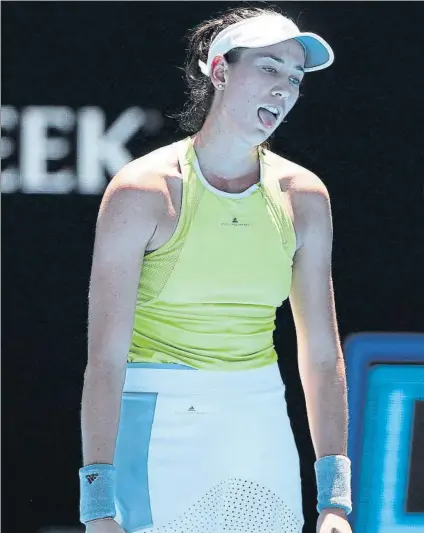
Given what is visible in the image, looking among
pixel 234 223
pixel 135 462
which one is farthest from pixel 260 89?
pixel 135 462

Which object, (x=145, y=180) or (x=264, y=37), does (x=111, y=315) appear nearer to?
(x=145, y=180)

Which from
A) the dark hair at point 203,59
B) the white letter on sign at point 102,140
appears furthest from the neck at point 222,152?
the white letter on sign at point 102,140

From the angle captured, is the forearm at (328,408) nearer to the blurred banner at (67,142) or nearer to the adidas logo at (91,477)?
the adidas logo at (91,477)

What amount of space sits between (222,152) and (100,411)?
579mm

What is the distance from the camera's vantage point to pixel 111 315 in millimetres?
2227

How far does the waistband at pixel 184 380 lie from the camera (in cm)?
231

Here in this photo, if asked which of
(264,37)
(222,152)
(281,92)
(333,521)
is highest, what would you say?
(264,37)

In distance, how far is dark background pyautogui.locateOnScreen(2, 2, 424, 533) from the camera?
3.27 metres

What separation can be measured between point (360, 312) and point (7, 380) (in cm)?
101

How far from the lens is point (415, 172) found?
3305mm

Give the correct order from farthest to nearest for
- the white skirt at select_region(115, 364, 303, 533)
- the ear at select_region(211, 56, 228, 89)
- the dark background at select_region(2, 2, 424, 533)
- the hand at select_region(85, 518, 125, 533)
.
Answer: the dark background at select_region(2, 2, 424, 533), the ear at select_region(211, 56, 228, 89), the white skirt at select_region(115, 364, 303, 533), the hand at select_region(85, 518, 125, 533)

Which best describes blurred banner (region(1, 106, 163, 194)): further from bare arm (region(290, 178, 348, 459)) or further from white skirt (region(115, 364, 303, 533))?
white skirt (region(115, 364, 303, 533))

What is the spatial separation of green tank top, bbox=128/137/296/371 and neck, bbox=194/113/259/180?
4 cm

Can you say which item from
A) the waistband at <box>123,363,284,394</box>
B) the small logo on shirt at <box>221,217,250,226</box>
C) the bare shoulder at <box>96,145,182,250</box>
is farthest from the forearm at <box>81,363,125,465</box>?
the small logo on shirt at <box>221,217,250,226</box>
